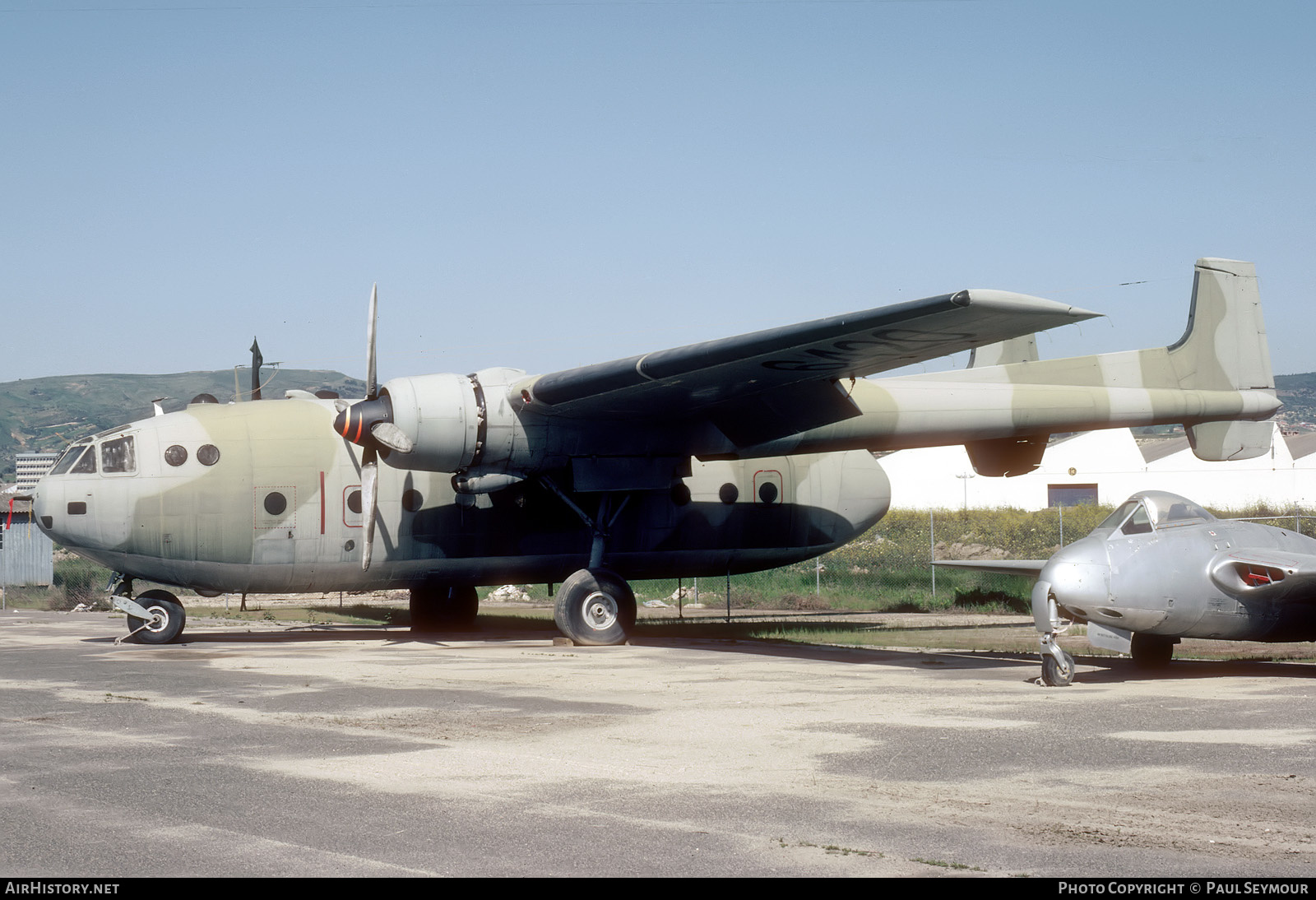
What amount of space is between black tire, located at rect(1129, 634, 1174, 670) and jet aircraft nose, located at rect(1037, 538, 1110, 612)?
6.93 ft

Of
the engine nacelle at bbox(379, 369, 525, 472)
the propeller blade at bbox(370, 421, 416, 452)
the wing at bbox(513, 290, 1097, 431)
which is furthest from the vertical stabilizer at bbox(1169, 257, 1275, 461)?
the propeller blade at bbox(370, 421, 416, 452)

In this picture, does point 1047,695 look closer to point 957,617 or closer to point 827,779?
point 827,779

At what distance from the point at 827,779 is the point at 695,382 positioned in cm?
980

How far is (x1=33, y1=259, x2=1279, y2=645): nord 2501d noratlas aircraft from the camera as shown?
18.2 metres

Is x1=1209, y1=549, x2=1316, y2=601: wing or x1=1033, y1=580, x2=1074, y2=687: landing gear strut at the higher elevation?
x1=1209, y1=549, x2=1316, y2=601: wing

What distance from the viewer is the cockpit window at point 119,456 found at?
1931 cm

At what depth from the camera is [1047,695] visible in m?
12.5

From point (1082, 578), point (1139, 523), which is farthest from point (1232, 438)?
point (1082, 578)

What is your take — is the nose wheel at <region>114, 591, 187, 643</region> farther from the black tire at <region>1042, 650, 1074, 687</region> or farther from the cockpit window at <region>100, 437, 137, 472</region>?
the black tire at <region>1042, 650, 1074, 687</region>

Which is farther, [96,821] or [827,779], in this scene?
[827,779]

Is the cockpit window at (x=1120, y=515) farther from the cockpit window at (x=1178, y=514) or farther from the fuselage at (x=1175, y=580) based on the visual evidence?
the cockpit window at (x=1178, y=514)

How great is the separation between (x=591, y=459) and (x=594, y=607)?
237cm

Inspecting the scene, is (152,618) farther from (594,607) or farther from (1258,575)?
(1258,575)
